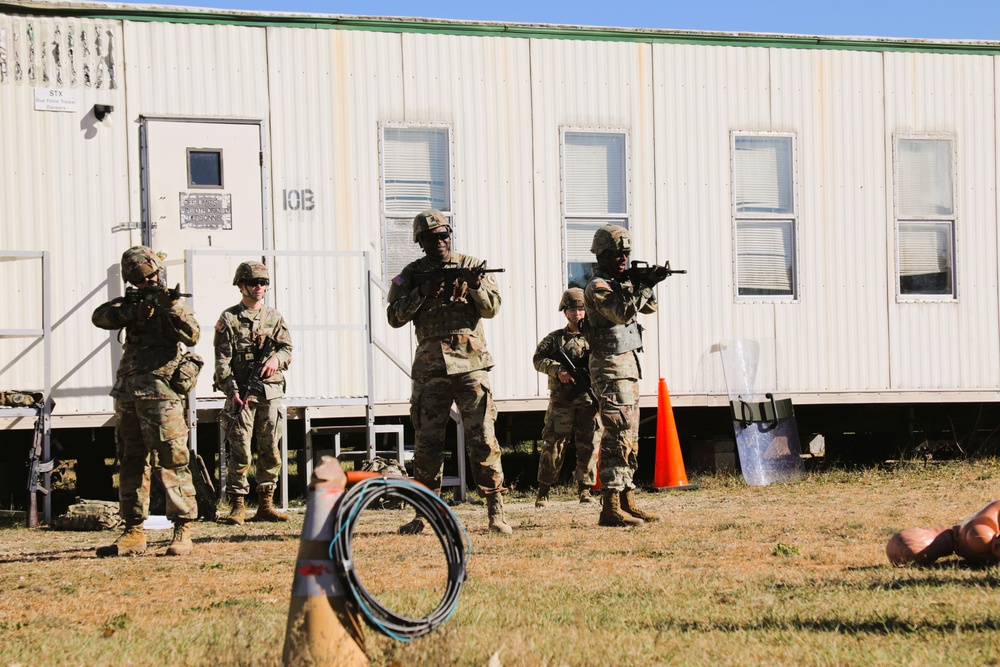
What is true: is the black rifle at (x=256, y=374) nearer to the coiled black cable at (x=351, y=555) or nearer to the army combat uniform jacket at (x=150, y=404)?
the army combat uniform jacket at (x=150, y=404)

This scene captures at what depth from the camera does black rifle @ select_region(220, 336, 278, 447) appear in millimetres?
9797

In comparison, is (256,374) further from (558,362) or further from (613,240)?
(613,240)

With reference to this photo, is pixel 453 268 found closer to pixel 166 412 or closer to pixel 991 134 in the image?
pixel 166 412

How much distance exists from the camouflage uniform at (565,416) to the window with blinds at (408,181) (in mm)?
1609

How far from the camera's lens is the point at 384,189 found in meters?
11.3

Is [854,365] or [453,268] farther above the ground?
[453,268]

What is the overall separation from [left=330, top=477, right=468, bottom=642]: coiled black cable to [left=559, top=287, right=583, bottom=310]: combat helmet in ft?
19.7

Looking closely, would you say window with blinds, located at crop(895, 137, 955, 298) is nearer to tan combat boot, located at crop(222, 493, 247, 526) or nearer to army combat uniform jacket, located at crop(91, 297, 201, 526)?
tan combat boot, located at crop(222, 493, 247, 526)

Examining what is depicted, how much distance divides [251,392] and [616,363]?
9.63ft

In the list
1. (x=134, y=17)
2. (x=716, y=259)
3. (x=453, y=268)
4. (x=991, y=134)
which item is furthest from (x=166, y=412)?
(x=991, y=134)

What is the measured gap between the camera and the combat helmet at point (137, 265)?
7797 millimetres

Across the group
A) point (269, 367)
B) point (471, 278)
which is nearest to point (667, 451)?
point (269, 367)

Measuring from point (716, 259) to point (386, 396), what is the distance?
3366 millimetres

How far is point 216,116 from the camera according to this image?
1087 centimetres
